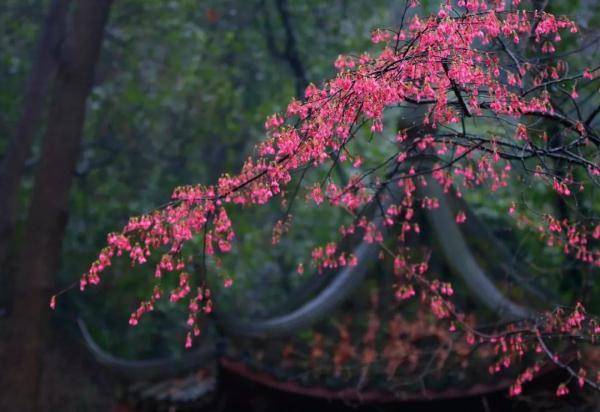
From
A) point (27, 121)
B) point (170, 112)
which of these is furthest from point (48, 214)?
point (170, 112)

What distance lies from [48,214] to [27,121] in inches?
93.1

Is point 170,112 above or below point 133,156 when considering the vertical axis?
above

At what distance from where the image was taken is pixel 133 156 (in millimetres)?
15766

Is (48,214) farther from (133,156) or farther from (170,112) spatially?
(170,112)

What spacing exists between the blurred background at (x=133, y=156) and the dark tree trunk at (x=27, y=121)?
2 cm

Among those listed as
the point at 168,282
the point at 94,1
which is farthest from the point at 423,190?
the point at 168,282

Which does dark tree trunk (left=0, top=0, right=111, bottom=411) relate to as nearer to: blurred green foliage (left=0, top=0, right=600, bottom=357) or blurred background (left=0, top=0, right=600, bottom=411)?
blurred background (left=0, top=0, right=600, bottom=411)

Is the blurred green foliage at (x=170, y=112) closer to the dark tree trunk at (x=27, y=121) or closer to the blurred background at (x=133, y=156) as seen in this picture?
the blurred background at (x=133, y=156)

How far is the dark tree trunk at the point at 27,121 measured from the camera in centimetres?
1188

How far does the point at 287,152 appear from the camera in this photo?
5215 millimetres

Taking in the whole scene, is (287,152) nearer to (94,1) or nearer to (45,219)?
(45,219)

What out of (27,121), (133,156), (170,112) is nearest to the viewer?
(27,121)

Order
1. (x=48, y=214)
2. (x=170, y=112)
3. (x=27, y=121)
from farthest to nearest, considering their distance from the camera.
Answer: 1. (x=170, y=112)
2. (x=27, y=121)
3. (x=48, y=214)

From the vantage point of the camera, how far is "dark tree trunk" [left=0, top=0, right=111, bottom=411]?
398 inches
